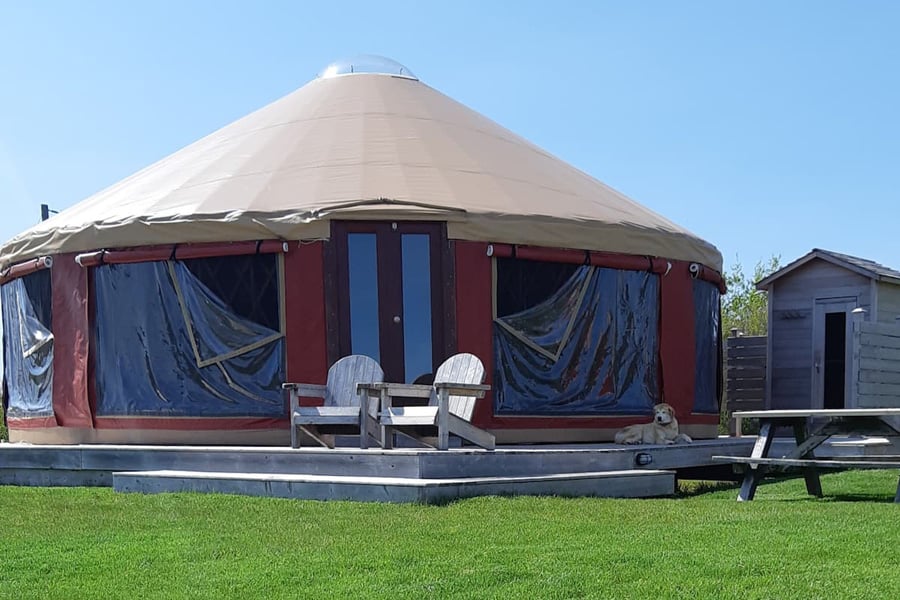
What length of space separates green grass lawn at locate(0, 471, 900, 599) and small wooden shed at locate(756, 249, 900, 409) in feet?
12.6

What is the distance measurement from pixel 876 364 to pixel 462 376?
4.29 meters

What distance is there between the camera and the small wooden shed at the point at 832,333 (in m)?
8.79

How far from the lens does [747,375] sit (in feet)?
A: 33.6

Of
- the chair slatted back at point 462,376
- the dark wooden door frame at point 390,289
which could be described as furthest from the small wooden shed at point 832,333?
the chair slatted back at point 462,376

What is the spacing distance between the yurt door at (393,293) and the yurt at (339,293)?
0.03 feet

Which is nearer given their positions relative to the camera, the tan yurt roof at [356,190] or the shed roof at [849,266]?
the tan yurt roof at [356,190]

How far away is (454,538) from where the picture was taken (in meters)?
4.05

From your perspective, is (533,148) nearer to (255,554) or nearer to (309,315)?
(309,315)

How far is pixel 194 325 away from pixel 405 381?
153 cm

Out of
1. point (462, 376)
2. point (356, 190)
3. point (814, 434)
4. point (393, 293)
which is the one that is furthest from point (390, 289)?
point (814, 434)

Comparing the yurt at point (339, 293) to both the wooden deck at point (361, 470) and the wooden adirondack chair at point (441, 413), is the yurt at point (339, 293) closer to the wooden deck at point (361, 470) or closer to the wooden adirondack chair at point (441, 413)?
the wooden deck at point (361, 470)

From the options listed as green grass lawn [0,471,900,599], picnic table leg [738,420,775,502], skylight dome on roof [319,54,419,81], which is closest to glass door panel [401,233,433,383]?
green grass lawn [0,471,900,599]

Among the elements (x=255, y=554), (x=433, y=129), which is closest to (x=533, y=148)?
(x=433, y=129)

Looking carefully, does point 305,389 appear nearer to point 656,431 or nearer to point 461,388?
point 461,388
